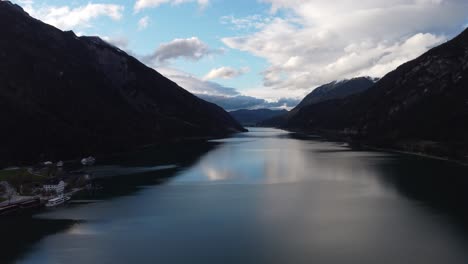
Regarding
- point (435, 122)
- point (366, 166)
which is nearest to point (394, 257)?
point (366, 166)

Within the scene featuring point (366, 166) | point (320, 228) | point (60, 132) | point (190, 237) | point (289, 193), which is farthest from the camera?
point (60, 132)

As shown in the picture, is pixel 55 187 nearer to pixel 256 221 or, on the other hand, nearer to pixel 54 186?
pixel 54 186

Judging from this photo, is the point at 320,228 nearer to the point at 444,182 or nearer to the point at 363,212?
the point at 363,212

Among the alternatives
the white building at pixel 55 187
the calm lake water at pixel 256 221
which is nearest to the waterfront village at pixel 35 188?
the white building at pixel 55 187

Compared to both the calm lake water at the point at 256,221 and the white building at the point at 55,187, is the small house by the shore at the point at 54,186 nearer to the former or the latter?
the white building at the point at 55,187

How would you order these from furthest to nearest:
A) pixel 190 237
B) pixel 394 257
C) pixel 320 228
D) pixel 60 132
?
pixel 60 132
pixel 320 228
pixel 190 237
pixel 394 257

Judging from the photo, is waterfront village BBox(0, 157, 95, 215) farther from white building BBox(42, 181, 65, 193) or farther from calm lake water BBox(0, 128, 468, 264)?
calm lake water BBox(0, 128, 468, 264)
